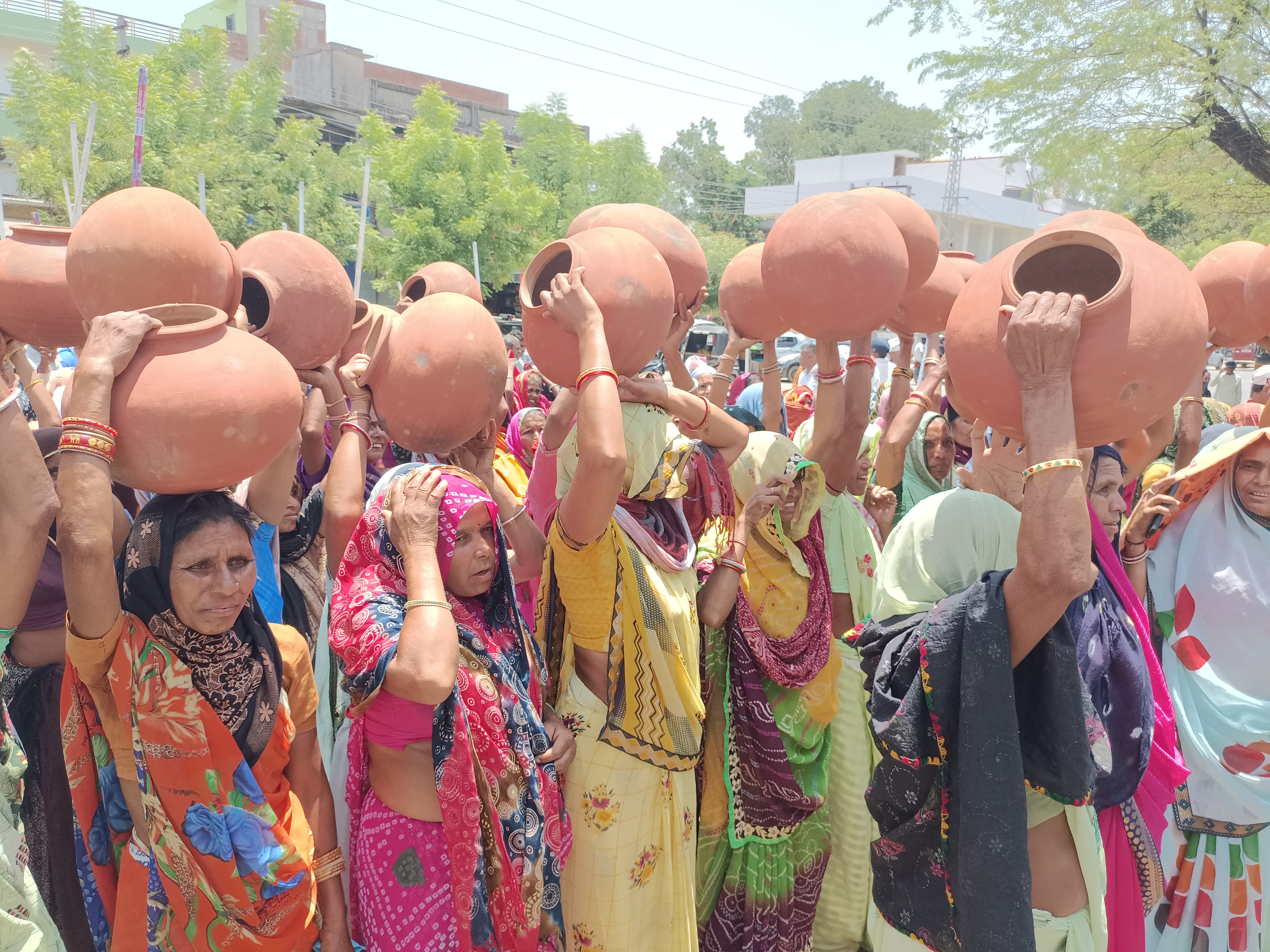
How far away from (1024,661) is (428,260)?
21703 millimetres

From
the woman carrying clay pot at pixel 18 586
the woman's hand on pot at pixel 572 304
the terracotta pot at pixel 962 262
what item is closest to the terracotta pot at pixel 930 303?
the terracotta pot at pixel 962 262

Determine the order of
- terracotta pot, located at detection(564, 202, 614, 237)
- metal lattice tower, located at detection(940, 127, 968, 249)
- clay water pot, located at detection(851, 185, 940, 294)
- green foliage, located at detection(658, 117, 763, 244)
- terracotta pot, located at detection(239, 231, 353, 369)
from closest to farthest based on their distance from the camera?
1. terracotta pot, located at detection(239, 231, 353, 369)
2. terracotta pot, located at detection(564, 202, 614, 237)
3. clay water pot, located at detection(851, 185, 940, 294)
4. metal lattice tower, located at detection(940, 127, 968, 249)
5. green foliage, located at detection(658, 117, 763, 244)

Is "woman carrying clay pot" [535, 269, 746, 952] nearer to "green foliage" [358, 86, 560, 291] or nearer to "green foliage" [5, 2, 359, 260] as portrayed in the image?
"green foliage" [5, 2, 359, 260]

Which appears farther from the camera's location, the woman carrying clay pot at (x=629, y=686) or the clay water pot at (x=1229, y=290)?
the clay water pot at (x=1229, y=290)

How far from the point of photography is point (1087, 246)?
209cm

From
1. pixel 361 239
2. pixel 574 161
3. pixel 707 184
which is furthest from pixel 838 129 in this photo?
pixel 361 239

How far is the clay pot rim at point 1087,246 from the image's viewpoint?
1.88 meters

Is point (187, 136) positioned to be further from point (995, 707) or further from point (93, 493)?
point (995, 707)

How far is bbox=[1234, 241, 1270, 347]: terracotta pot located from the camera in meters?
3.84

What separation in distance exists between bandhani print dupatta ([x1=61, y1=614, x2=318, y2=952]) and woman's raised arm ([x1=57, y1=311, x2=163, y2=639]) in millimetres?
116

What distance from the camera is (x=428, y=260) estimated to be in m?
22.2

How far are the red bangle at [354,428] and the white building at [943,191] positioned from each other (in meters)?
37.8

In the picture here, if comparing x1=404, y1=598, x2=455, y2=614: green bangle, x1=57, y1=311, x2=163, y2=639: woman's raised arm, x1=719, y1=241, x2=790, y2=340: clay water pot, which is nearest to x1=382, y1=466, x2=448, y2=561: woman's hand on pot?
x1=404, y1=598, x2=455, y2=614: green bangle

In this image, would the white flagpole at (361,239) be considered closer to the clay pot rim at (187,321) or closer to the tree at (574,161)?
the clay pot rim at (187,321)
